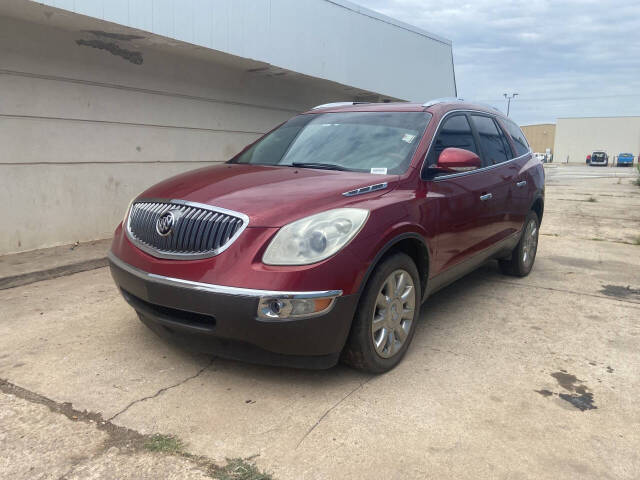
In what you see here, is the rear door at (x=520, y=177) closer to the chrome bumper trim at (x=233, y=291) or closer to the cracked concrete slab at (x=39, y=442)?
the chrome bumper trim at (x=233, y=291)

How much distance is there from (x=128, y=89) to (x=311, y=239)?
5.44 meters

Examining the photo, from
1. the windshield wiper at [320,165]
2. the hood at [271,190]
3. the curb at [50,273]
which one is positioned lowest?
the curb at [50,273]

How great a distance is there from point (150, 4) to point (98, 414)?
5116 mm

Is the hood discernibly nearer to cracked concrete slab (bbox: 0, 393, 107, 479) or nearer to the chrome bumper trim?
the chrome bumper trim

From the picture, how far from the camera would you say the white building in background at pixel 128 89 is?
592cm

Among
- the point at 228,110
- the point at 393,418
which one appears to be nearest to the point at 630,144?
the point at 228,110

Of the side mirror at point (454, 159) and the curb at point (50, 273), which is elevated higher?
the side mirror at point (454, 159)

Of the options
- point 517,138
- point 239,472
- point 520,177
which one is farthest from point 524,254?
point 239,472

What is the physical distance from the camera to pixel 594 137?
77.6 meters

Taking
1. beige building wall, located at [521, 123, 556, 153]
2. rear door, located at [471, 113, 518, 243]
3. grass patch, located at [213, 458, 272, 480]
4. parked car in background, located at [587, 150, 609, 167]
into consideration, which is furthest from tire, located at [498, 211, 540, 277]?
beige building wall, located at [521, 123, 556, 153]

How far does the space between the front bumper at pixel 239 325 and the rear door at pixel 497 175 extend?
2.20 m

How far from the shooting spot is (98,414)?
2.71 m

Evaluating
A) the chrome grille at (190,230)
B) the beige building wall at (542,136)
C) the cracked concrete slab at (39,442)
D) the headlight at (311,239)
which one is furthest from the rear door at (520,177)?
the beige building wall at (542,136)

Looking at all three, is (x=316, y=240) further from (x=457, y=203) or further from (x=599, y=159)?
(x=599, y=159)
